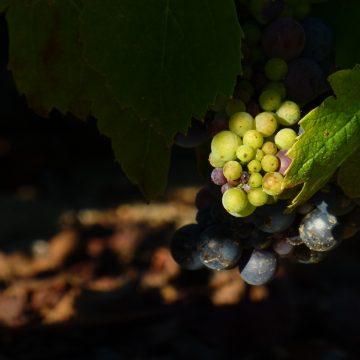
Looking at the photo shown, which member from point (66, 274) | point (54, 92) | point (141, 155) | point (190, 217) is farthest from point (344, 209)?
point (190, 217)

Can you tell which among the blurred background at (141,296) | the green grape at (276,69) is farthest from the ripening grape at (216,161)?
the blurred background at (141,296)

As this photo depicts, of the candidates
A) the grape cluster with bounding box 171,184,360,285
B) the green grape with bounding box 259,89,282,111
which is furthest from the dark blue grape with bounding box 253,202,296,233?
the green grape with bounding box 259,89,282,111

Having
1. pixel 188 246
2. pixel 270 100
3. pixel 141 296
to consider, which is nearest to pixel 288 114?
pixel 270 100

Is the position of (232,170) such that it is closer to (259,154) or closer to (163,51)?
(259,154)

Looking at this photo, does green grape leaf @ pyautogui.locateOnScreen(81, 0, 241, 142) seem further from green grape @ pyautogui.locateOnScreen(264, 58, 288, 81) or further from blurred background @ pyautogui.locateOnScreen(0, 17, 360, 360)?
blurred background @ pyautogui.locateOnScreen(0, 17, 360, 360)

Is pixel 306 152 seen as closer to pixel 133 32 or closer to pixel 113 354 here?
pixel 133 32

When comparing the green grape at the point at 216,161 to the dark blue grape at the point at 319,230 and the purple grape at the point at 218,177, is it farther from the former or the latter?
the dark blue grape at the point at 319,230
